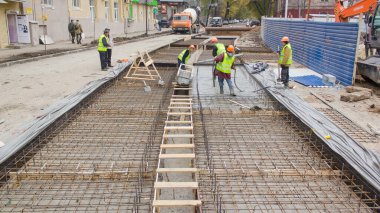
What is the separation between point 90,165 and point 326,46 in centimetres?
899

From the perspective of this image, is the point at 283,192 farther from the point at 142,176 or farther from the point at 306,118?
the point at 306,118

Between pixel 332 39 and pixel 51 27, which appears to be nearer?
pixel 332 39

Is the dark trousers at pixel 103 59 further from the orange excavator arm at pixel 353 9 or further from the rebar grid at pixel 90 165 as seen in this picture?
the orange excavator arm at pixel 353 9

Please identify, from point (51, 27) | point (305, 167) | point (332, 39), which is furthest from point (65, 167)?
point (51, 27)

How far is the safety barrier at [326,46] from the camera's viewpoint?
9555 mm

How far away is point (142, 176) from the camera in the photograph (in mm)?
4238

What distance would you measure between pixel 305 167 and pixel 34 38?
64.3ft

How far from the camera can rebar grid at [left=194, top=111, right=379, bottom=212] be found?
12.2 feet

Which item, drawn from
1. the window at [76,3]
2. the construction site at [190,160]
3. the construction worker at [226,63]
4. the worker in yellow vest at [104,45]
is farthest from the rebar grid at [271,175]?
the window at [76,3]

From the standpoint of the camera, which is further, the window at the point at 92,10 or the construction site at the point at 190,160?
the window at the point at 92,10

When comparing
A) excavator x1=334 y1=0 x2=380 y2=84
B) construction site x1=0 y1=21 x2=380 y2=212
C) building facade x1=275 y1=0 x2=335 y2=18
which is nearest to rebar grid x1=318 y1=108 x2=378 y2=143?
construction site x1=0 y1=21 x2=380 y2=212

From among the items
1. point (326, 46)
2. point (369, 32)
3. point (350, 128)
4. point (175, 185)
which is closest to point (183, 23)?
point (369, 32)

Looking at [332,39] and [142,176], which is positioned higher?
[332,39]

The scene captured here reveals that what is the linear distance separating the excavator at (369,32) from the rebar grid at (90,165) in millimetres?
5969
